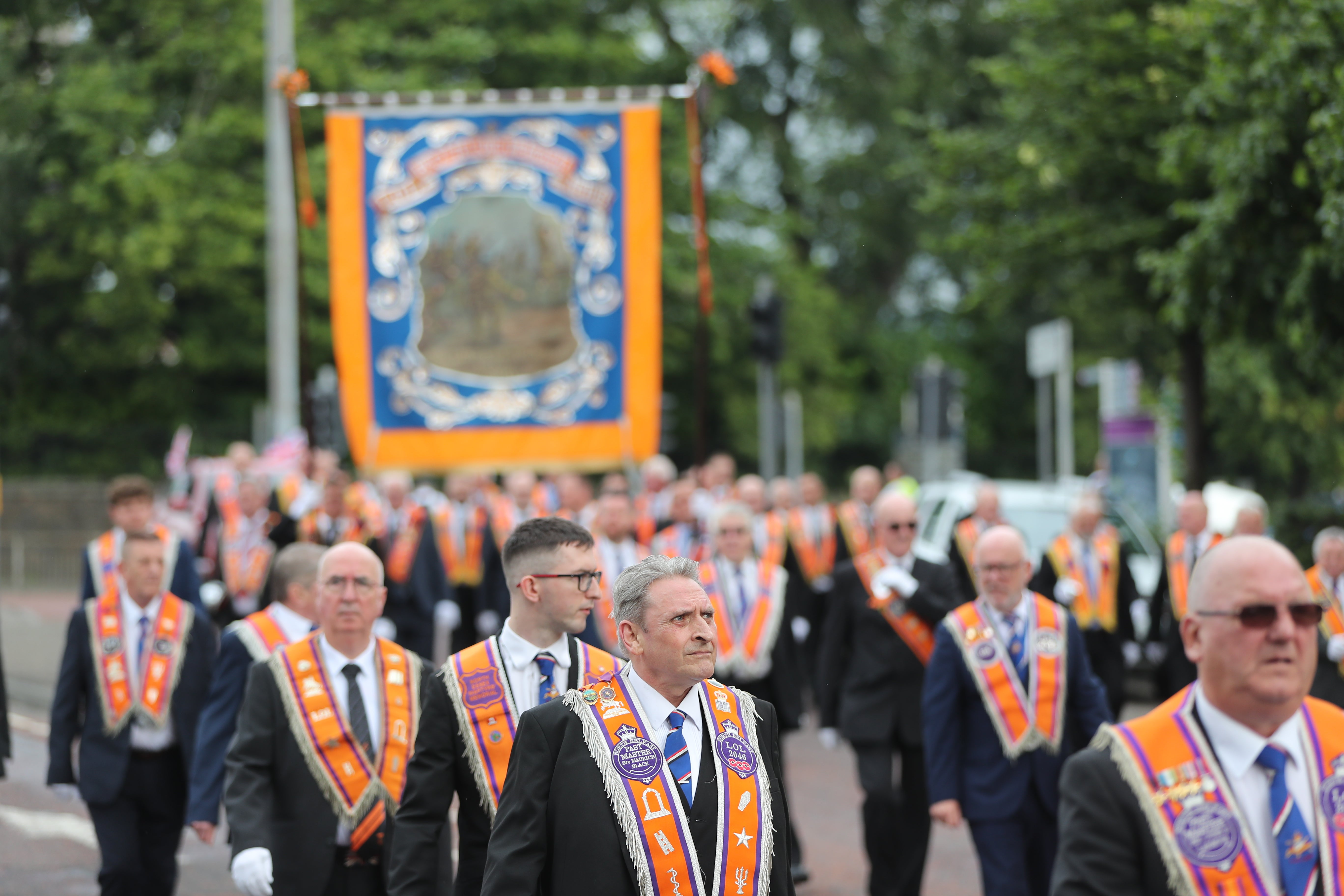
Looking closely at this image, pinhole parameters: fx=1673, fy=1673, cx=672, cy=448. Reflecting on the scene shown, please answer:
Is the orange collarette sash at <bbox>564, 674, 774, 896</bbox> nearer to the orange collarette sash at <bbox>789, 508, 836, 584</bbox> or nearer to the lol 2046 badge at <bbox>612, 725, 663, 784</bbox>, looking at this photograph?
the lol 2046 badge at <bbox>612, 725, 663, 784</bbox>

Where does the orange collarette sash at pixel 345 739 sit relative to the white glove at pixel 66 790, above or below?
above

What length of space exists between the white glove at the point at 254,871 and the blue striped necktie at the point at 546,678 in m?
0.92

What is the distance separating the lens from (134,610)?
7031mm

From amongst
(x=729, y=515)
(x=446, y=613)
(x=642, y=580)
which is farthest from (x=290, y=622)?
(x=446, y=613)

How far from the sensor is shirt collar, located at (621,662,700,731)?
3875mm

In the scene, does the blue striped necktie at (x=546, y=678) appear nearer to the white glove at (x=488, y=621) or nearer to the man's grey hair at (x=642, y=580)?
the man's grey hair at (x=642, y=580)

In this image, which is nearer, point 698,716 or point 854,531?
point 698,716

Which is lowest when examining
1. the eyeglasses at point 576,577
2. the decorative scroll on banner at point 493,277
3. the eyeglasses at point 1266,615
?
the eyeglasses at point 576,577

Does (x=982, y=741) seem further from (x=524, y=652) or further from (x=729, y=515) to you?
(x=729, y=515)

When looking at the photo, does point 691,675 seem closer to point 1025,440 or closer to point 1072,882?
point 1072,882

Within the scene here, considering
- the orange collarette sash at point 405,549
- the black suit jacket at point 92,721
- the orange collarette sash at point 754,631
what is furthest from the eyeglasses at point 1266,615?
the orange collarette sash at point 405,549

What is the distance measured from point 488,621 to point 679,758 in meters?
10.2

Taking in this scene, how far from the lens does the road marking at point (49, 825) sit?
30.5 feet

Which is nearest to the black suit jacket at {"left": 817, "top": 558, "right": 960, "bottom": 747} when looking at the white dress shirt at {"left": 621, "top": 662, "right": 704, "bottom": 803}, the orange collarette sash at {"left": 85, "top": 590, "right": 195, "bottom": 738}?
the orange collarette sash at {"left": 85, "top": 590, "right": 195, "bottom": 738}
